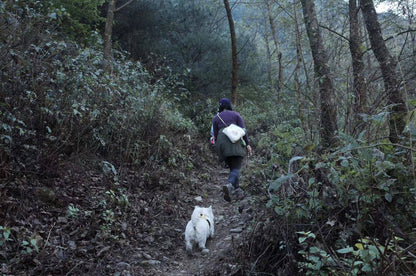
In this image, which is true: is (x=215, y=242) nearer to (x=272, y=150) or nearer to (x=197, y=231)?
(x=197, y=231)

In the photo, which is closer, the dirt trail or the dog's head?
the dirt trail

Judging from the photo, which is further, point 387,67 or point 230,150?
point 230,150

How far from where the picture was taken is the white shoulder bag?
245 inches

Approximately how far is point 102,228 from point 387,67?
475 centimetres

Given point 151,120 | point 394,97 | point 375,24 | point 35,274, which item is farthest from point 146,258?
point 375,24

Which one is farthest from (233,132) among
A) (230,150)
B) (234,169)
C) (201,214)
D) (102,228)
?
(102,228)

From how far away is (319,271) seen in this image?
239 cm

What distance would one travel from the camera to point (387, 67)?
15.0ft

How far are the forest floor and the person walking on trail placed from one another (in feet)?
1.44

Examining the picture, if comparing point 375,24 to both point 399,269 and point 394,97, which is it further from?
point 399,269

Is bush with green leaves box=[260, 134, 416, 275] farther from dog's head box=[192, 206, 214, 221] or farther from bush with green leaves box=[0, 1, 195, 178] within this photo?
bush with green leaves box=[0, 1, 195, 178]

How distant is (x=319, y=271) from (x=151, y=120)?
5.39 m

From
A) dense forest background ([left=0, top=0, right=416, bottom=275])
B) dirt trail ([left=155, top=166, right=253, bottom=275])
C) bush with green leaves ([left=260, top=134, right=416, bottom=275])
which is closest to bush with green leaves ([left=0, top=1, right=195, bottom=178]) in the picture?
dense forest background ([left=0, top=0, right=416, bottom=275])

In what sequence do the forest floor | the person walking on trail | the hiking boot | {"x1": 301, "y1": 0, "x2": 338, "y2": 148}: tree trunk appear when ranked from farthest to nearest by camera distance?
the person walking on trail, the hiking boot, {"x1": 301, "y1": 0, "x2": 338, "y2": 148}: tree trunk, the forest floor
